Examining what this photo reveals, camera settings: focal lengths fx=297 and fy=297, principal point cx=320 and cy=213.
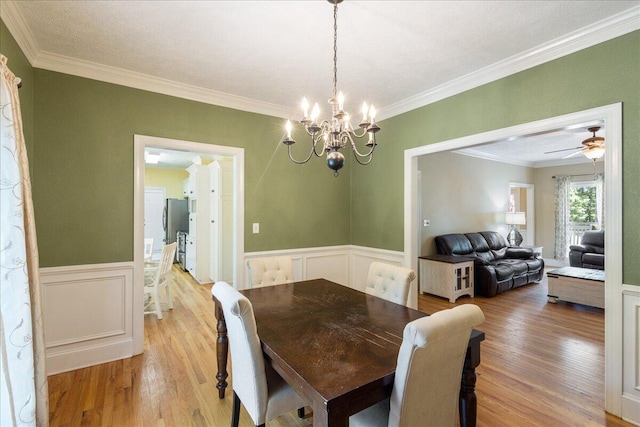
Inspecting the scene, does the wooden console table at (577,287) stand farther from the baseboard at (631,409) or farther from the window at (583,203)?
the window at (583,203)

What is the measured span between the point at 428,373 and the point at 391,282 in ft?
3.70

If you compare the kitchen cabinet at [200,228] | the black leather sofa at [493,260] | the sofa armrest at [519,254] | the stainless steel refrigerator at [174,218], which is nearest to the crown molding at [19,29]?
the kitchen cabinet at [200,228]

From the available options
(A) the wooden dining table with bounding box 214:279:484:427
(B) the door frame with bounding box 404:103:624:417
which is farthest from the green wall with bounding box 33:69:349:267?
(B) the door frame with bounding box 404:103:624:417

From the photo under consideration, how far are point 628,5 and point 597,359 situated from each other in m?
2.90

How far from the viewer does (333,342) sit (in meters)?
1.49

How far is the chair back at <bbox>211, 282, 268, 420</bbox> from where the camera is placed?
1.40 metres

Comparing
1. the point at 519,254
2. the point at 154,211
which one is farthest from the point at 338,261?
the point at 154,211

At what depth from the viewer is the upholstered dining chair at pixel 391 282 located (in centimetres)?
222

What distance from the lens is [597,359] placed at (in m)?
2.78

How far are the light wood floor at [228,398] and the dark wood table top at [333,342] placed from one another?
755 mm

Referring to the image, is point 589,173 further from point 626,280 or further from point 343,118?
point 343,118

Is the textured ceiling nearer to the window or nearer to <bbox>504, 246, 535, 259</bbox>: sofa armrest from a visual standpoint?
<bbox>504, 246, 535, 259</bbox>: sofa armrest

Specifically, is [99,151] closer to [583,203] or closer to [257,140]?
[257,140]

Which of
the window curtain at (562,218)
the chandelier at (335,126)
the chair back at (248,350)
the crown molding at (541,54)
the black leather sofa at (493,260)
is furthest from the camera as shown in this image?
the window curtain at (562,218)
